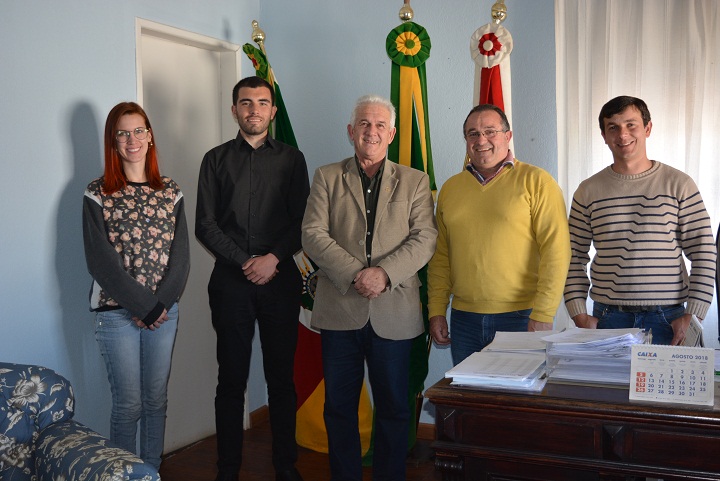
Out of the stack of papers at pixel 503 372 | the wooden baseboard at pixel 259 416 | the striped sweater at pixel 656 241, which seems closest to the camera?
the stack of papers at pixel 503 372

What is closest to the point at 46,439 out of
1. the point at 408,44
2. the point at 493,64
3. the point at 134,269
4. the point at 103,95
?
the point at 134,269

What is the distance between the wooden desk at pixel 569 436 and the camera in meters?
1.47

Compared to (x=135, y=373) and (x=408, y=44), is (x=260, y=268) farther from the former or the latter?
(x=408, y=44)

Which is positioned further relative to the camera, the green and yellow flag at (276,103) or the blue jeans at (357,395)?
the green and yellow flag at (276,103)

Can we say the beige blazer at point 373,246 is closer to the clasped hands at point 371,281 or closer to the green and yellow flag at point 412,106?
the clasped hands at point 371,281

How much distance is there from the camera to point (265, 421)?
4.06m

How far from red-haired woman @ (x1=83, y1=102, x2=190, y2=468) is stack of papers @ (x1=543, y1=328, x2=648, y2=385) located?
1.59 metres

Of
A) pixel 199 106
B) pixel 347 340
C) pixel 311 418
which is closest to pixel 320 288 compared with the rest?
pixel 347 340

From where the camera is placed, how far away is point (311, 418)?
3570mm

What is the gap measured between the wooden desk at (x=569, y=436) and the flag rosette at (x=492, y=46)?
184 cm

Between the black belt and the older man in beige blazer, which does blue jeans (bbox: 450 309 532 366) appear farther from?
the black belt

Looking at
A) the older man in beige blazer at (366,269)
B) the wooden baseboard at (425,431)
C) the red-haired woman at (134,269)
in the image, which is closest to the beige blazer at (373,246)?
the older man in beige blazer at (366,269)

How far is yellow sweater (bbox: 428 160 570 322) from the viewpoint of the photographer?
2.50 metres

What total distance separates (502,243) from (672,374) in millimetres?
1036
